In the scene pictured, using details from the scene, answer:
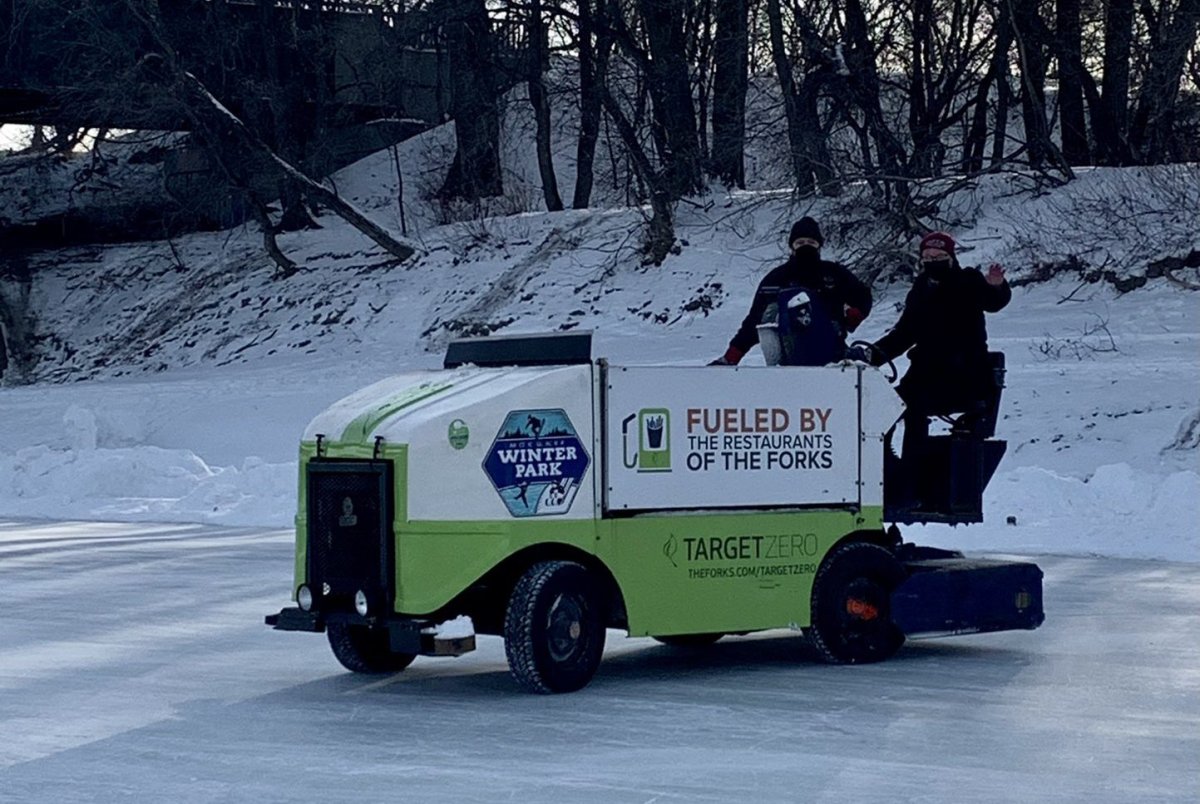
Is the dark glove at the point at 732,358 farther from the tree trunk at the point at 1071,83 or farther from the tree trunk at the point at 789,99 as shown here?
the tree trunk at the point at 1071,83

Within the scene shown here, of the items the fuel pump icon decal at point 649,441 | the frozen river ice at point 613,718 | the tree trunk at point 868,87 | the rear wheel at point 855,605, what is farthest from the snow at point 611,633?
the fuel pump icon decal at point 649,441

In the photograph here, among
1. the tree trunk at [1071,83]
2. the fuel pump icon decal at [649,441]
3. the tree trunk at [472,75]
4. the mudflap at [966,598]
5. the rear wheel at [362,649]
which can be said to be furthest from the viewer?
the tree trunk at [472,75]

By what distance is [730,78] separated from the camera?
31312 millimetres

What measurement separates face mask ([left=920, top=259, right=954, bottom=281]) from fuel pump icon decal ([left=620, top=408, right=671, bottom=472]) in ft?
6.22

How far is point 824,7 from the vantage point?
29.9 metres

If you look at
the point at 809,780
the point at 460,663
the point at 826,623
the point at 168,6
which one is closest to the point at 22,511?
the point at 460,663

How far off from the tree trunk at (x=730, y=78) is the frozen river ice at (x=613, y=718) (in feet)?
65.2

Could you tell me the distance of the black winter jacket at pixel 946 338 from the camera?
981 centimetres

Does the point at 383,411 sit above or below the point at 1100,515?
above

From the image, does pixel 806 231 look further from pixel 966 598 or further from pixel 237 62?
pixel 237 62

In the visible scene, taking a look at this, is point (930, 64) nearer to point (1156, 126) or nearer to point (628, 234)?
point (1156, 126)

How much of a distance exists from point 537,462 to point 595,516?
396 mm

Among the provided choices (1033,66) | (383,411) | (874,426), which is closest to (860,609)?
(874,426)

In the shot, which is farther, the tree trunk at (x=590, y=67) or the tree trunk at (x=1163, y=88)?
the tree trunk at (x=590, y=67)
